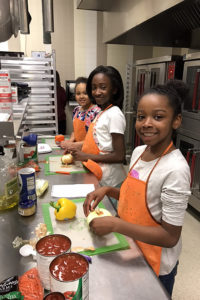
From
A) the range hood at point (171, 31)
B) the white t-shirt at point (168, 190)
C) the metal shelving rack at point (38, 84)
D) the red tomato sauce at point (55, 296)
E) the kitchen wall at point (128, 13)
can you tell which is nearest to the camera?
the red tomato sauce at point (55, 296)

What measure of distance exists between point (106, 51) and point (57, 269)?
13.8 ft

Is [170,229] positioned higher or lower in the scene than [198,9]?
lower

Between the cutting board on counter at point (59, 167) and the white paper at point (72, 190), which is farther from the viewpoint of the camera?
the cutting board on counter at point (59, 167)

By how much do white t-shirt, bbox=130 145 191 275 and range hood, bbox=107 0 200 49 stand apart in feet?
6.40

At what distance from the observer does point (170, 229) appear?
0.73 metres

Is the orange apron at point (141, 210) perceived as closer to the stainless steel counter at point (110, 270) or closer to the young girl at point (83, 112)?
the stainless steel counter at point (110, 270)

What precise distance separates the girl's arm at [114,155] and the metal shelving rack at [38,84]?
1.57 metres

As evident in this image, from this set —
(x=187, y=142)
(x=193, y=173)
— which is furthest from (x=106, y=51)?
(x=193, y=173)

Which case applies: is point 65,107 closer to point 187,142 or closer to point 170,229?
point 187,142

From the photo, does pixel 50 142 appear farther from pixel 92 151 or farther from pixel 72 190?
pixel 72 190

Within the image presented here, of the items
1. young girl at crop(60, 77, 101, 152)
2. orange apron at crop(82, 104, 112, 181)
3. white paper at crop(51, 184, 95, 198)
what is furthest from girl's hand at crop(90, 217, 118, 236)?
young girl at crop(60, 77, 101, 152)

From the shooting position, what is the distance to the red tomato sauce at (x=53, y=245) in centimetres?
58

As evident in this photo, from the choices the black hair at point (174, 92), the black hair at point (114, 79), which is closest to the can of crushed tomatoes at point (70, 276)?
the black hair at point (174, 92)

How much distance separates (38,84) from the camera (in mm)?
2941
